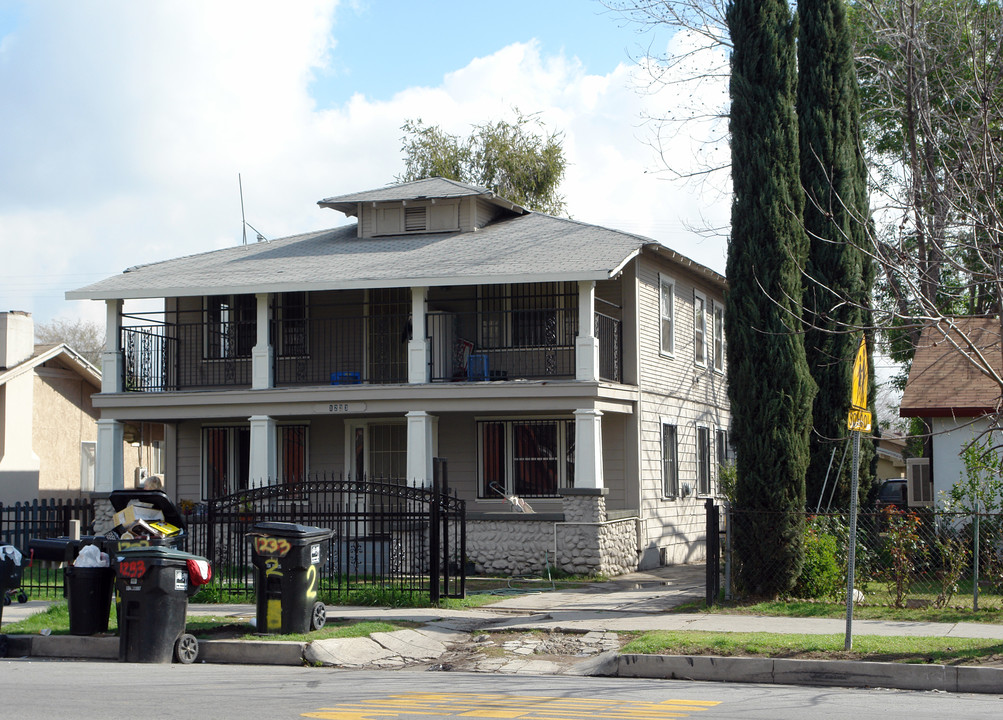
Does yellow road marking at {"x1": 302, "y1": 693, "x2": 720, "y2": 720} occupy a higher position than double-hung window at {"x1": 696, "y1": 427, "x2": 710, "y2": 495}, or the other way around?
double-hung window at {"x1": 696, "y1": 427, "x2": 710, "y2": 495}

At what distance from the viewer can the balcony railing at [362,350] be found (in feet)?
69.8

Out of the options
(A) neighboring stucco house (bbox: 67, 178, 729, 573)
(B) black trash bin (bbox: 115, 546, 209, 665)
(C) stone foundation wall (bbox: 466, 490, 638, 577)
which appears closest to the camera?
(B) black trash bin (bbox: 115, 546, 209, 665)

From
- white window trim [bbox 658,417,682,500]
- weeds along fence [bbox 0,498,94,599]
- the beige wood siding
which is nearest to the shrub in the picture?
the beige wood siding

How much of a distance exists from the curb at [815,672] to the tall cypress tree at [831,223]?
8.59 metres

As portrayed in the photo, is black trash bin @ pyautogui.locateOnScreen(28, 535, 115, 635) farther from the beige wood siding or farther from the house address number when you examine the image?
the beige wood siding

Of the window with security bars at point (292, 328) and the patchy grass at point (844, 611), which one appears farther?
the window with security bars at point (292, 328)

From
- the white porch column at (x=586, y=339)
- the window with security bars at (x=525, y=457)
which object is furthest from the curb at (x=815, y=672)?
the window with security bars at (x=525, y=457)

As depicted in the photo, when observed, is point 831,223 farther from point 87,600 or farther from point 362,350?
point 87,600

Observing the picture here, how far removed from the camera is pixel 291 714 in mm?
8102

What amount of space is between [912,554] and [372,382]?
37.1 ft

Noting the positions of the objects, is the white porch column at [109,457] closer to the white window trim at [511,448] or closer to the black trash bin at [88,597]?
the white window trim at [511,448]

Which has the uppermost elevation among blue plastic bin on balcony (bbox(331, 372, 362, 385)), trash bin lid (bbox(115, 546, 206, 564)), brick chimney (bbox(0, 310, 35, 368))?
brick chimney (bbox(0, 310, 35, 368))

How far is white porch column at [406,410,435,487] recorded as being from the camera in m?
19.9

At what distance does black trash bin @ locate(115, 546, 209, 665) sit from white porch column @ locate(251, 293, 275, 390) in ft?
32.3
